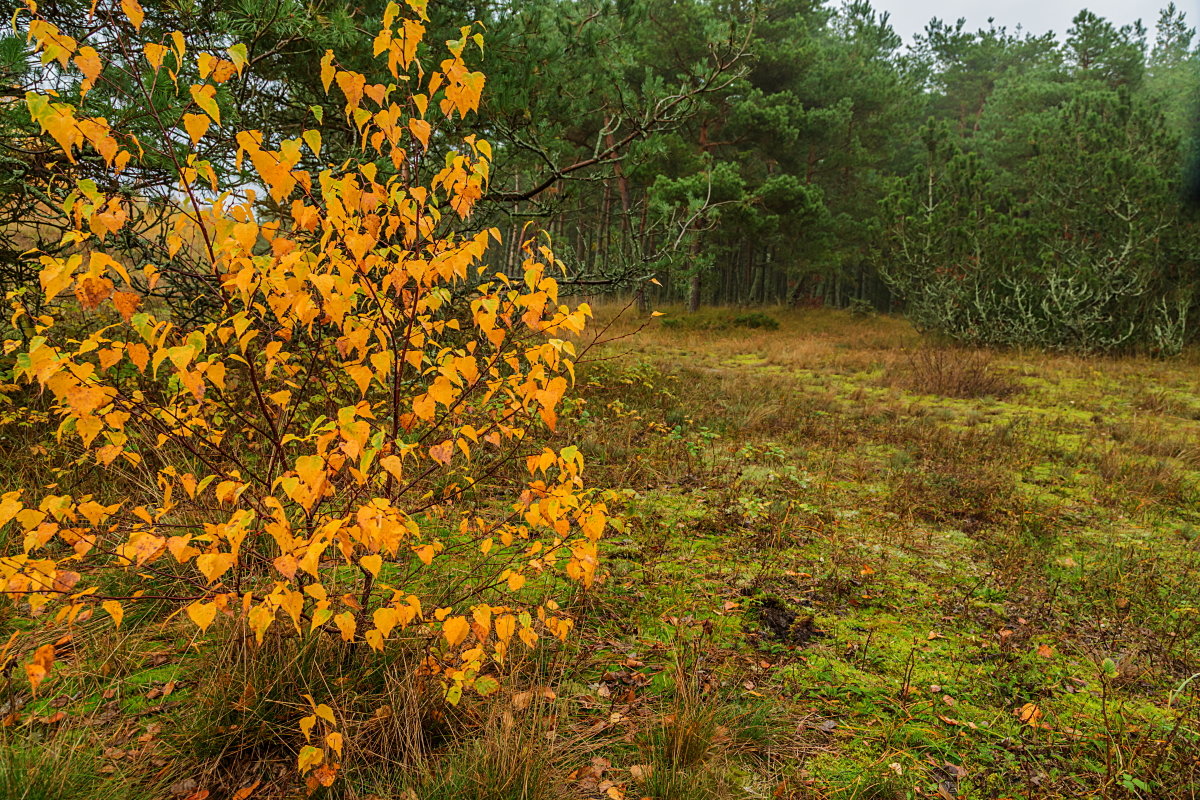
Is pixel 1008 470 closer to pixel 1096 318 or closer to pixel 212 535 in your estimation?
pixel 212 535

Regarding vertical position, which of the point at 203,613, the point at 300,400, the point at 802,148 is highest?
the point at 802,148

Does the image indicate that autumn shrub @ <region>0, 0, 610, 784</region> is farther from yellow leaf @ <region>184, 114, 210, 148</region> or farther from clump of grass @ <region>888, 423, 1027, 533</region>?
clump of grass @ <region>888, 423, 1027, 533</region>

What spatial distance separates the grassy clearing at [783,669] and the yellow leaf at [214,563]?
0.77 m

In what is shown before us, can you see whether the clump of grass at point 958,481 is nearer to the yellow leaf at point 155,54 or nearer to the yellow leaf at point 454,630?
the yellow leaf at point 454,630

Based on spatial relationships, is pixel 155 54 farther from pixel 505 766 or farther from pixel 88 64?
pixel 505 766

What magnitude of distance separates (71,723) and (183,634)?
0.52 m

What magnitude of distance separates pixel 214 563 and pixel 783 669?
230 centimetres

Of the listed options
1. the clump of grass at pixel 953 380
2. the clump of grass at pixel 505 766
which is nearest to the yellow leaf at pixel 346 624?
the clump of grass at pixel 505 766

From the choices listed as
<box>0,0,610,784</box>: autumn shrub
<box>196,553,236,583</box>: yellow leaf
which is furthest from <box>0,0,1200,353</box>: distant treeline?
<box>196,553,236,583</box>: yellow leaf

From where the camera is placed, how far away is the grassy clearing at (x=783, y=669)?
196 cm

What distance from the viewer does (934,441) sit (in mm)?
6367

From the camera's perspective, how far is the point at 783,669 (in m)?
2.73

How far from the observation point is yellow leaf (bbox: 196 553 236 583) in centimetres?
144

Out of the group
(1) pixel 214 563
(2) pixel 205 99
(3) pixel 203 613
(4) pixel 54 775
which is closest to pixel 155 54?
(2) pixel 205 99
